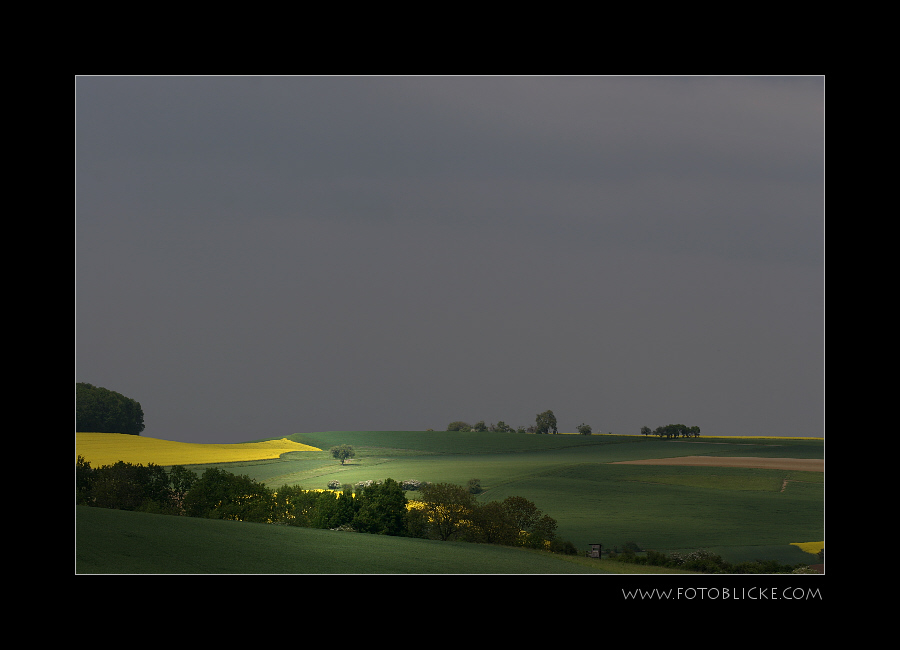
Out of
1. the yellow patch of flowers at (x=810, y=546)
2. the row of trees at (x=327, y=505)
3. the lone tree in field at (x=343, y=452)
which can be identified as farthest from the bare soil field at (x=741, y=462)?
the lone tree in field at (x=343, y=452)

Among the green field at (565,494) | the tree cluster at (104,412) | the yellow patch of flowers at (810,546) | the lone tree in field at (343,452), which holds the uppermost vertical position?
the tree cluster at (104,412)

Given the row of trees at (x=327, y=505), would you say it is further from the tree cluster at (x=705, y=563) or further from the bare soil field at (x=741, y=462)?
the bare soil field at (x=741, y=462)

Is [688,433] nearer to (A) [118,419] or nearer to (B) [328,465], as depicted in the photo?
(B) [328,465]

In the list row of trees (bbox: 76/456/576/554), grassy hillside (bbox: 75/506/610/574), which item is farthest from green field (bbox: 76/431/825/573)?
row of trees (bbox: 76/456/576/554)

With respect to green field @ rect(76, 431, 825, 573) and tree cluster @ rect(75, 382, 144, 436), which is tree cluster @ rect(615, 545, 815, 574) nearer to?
green field @ rect(76, 431, 825, 573)

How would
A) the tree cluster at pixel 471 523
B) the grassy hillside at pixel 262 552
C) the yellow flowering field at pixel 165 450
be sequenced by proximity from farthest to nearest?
1. the yellow flowering field at pixel 165 450
2. the tree cluster at pixel 471 523
3. the grassy hillside at pixel 262 552

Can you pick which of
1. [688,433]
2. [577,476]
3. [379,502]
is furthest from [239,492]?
[688,433]
